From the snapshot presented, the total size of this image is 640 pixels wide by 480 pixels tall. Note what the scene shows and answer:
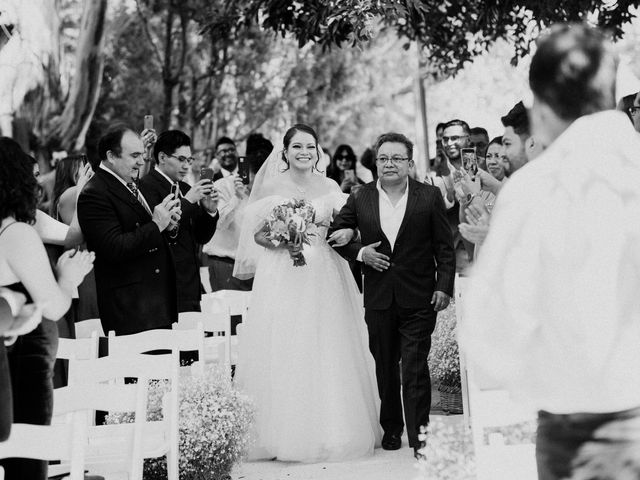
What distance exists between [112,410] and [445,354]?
177 inches

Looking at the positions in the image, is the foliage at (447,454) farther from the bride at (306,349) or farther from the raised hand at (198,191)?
the raised hand at (198,191)

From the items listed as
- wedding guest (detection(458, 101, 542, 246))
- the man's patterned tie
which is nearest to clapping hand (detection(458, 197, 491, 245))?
wedding guest (detection(458, 101, 542, 246))

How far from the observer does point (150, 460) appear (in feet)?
20.1

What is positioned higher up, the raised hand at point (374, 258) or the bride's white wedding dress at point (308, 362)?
the raised hand at point (374, 258)

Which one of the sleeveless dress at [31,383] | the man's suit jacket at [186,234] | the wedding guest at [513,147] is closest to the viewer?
the sleeveless dress at [31,383]

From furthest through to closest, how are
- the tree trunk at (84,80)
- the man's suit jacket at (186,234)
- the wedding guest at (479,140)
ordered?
the tree trunk at (84,80) < the wedding guest at (479,140) < the man's suit jacket at (186,234)

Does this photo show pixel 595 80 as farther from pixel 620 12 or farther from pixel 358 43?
pixel 620 12

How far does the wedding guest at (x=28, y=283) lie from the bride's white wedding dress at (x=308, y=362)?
2894mm

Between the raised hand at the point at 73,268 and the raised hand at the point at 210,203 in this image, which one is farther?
the raised hand at the point at 210,203

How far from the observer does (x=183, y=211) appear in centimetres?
783

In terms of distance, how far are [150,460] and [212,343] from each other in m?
2.12

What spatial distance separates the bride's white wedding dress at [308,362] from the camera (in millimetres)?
7102

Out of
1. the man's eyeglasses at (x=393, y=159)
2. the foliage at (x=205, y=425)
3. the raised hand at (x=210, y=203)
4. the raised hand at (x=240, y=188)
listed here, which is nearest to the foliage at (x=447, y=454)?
the foliage at (x=205, y=425)

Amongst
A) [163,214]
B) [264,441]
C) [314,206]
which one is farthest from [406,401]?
[163,214]
